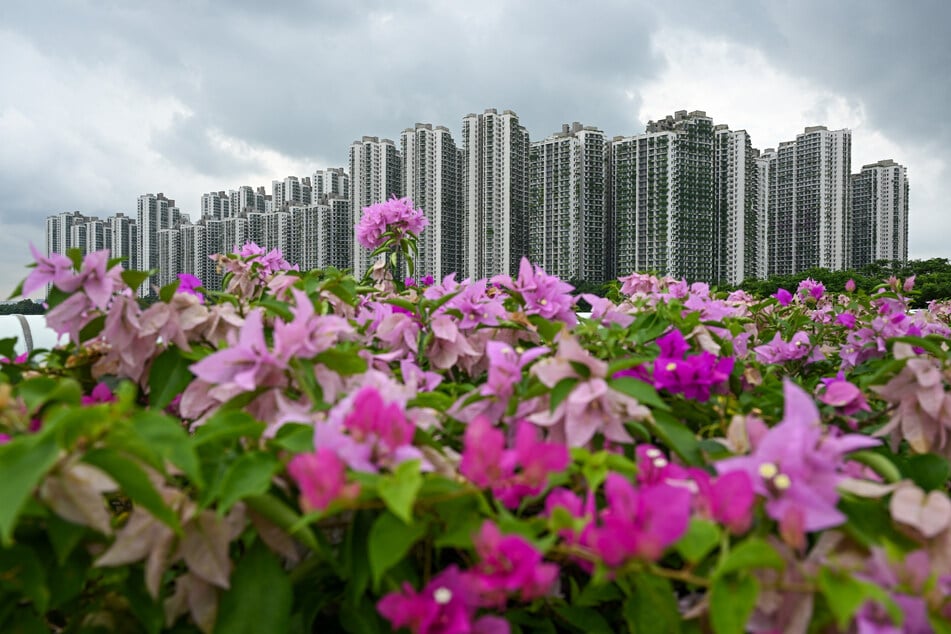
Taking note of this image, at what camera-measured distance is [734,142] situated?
73.6 feet

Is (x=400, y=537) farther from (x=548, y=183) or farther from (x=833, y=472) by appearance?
(x=548, y=183)

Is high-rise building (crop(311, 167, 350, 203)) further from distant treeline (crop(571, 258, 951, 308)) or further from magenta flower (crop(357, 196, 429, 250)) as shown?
magenta flower (crop(357, 196, 429, 250))

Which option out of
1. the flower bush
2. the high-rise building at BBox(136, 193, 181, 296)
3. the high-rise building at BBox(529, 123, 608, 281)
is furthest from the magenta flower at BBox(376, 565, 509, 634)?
the high-rise building at BBox(136, 193, 181, 296)

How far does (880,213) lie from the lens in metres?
23.9

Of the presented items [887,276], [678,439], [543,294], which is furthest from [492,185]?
[678,439]

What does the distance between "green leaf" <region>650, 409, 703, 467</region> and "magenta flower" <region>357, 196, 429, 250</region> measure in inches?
52.5

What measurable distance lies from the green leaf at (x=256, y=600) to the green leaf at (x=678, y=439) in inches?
12.0

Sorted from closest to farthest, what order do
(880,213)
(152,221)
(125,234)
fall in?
(880,213) < (125,234) < (152,221)

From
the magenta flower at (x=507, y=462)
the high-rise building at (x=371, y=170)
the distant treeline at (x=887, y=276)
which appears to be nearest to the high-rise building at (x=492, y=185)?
the high-rise building at (x=371, y=170)

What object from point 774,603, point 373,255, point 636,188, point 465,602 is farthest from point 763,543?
point 636,188

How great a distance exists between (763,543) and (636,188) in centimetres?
2340

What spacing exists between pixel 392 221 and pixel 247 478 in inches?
56.7

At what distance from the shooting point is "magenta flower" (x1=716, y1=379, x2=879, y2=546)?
40 cm

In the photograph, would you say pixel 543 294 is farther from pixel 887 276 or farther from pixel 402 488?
pixel 887 276
